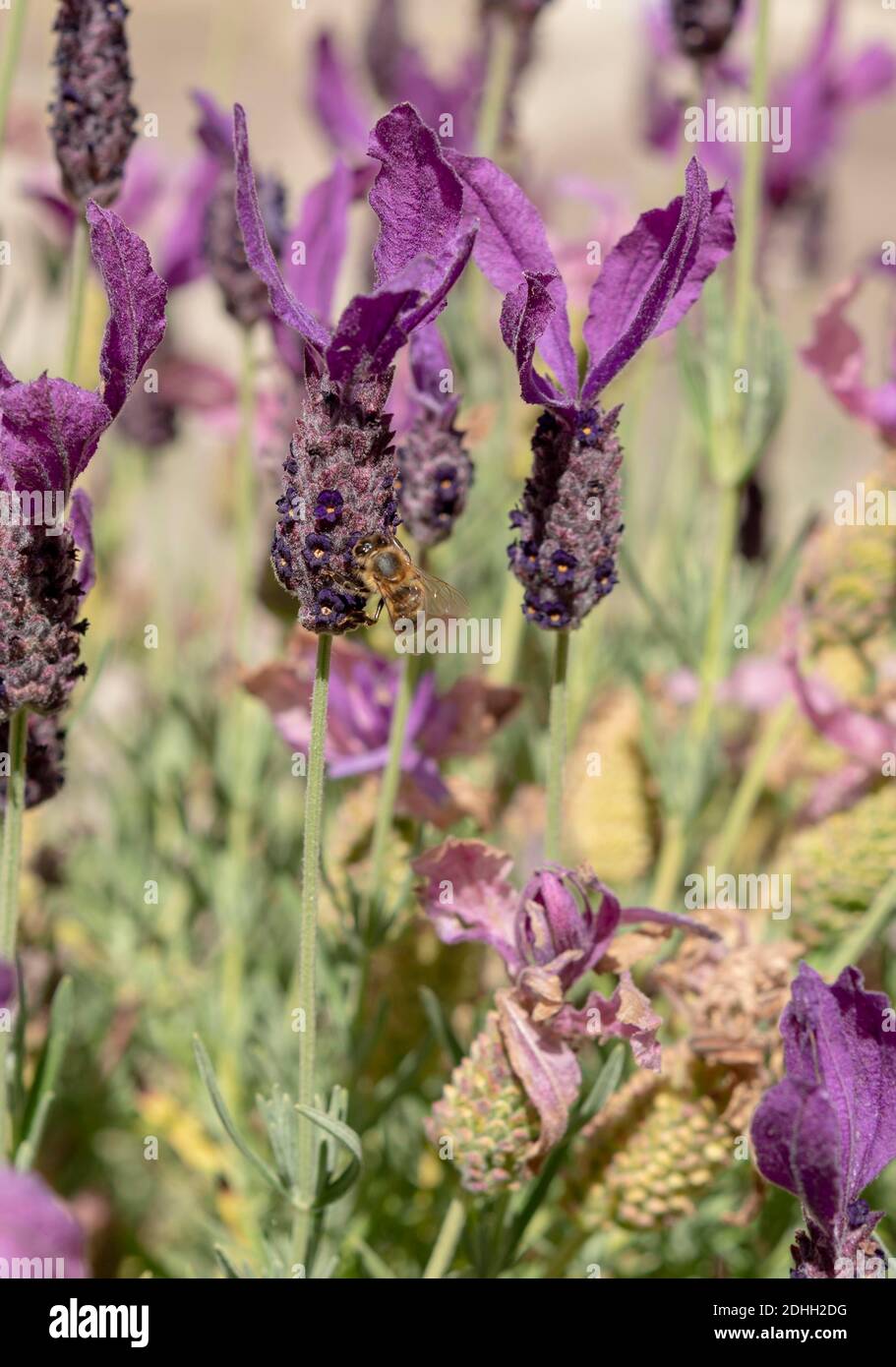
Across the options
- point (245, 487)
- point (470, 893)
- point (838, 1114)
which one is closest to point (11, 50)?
point (245, 487)

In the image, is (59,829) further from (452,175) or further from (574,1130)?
(452,175)

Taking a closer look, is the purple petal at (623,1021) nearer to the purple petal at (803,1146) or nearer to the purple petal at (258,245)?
the purple petal at (803,1146)

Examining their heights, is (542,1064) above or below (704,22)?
below

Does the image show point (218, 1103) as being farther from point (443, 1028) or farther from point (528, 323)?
point (528, 323)

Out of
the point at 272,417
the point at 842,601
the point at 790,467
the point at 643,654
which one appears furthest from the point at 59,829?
the point at 790,467

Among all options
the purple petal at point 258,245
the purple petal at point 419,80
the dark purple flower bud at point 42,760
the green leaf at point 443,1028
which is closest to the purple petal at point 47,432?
the purple petal at point 258,245
